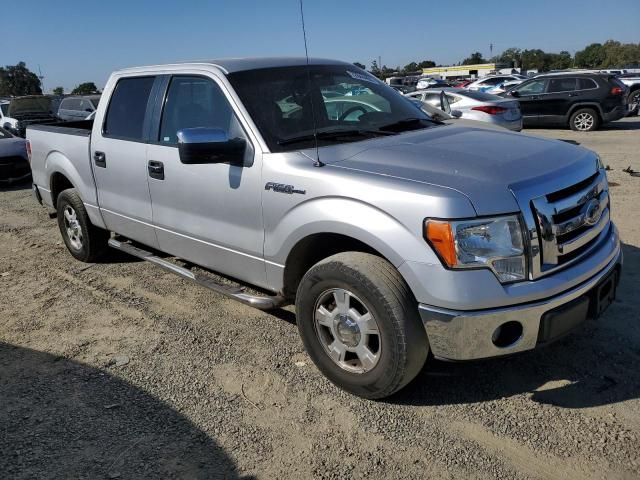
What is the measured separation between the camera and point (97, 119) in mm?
5066

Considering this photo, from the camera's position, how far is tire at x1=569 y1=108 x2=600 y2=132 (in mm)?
15258

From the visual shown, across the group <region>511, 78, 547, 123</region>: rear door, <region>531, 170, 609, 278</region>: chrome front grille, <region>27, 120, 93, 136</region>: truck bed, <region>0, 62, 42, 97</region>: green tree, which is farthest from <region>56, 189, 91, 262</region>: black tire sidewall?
<region>0, 62, 42, 97</region>: green tree

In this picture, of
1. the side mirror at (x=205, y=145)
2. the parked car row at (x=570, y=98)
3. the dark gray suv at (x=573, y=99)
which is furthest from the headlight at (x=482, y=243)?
the dark gray suv at (x=573, y=99)

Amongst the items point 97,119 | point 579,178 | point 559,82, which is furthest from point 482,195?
point 559,82

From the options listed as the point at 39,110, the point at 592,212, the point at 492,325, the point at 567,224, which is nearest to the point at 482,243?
the point at 492,325

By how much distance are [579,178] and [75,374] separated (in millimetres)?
3269

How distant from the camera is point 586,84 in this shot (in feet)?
50.2

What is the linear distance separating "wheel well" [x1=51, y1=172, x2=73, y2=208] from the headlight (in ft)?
14.9

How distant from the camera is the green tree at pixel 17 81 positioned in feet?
245

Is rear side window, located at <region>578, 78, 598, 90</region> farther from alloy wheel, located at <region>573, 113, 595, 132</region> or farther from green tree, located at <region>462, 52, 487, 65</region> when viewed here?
green tree, located at <region>462, 52, 487, 65</region>

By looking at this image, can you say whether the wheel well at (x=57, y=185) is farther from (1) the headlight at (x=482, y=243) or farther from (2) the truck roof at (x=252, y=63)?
(1) the headlight at (x=482, y=243)

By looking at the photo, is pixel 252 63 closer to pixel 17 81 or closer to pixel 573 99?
pixel 573 99

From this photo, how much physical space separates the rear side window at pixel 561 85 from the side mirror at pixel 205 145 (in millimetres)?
14623

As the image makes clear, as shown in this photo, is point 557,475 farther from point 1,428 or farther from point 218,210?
point 1,428
